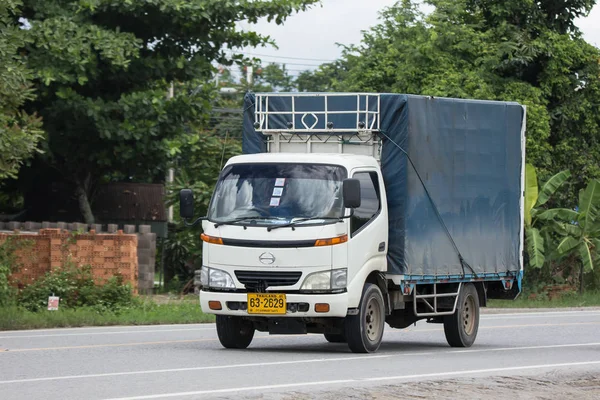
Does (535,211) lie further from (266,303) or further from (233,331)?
(266,303)

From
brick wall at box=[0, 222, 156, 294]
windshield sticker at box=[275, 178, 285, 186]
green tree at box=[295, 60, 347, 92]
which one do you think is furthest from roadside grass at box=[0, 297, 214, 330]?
green tree at box=[295, 60, 347, 92]

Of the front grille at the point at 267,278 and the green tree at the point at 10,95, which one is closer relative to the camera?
the front grille at the point at 267,278

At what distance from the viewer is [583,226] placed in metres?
32.6

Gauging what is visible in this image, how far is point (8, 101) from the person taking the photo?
2131cm

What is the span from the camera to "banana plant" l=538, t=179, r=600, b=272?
1267 inches

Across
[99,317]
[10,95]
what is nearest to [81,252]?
[99,317]

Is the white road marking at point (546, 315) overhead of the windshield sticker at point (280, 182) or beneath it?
beneath

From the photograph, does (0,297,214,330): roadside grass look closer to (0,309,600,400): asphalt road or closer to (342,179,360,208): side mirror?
(0,309,600,400): asphalt road

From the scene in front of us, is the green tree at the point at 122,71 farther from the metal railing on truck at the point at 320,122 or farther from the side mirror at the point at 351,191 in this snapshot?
the side mirror at the point at 351,191

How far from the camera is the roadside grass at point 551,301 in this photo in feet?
104

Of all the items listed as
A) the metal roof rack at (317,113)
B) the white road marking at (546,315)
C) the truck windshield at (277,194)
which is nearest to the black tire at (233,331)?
the truck windshield at (277,194)

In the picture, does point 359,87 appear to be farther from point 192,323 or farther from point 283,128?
point 283,128

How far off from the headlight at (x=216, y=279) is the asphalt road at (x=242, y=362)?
829 mm

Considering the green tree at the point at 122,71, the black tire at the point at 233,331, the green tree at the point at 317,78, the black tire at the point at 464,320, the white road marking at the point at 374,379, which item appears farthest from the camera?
the green tree at the point at 317,78
